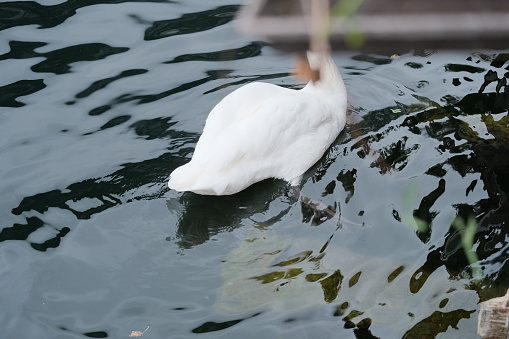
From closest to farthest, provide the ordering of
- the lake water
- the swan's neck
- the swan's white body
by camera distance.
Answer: the lake water
the swan's white body
the swan's neck

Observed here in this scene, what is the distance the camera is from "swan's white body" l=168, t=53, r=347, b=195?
589 cm

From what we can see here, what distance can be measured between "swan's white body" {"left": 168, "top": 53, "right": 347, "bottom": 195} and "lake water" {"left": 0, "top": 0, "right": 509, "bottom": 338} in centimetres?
18

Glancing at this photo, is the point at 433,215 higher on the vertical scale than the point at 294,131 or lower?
lower

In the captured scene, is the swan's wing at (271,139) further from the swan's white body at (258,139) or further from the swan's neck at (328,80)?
the swan's neck at (328,80)

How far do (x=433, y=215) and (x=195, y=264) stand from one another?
5.80 feet

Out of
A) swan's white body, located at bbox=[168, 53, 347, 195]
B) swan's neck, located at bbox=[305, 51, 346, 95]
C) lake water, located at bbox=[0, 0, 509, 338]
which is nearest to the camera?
lake water, located at bbox=[0, 0, 509, 338]

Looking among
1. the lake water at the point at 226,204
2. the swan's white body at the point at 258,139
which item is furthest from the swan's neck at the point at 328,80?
the lake water at the point at 226,204

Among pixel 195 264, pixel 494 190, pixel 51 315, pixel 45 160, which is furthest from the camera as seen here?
pixel 45 160

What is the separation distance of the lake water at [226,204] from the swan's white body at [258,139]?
0.18 metres

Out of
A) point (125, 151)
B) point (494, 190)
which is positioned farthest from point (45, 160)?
point (494, 190)

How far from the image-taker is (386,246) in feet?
18.0

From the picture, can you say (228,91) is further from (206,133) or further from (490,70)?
(490,70)

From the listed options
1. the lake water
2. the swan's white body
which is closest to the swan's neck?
the swan's white body

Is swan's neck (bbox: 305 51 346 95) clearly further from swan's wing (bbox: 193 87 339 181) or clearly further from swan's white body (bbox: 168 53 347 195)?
swan's wing (bbox: 193 87 339 181)
